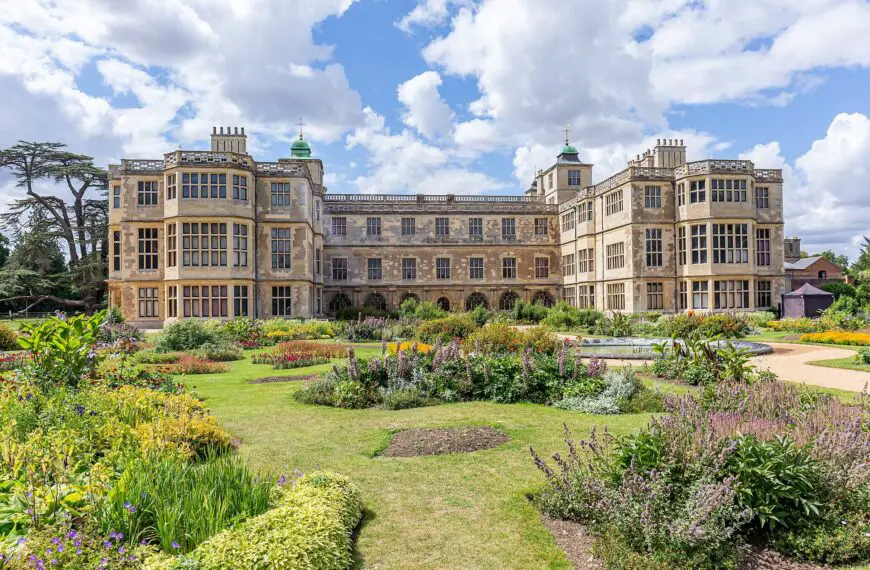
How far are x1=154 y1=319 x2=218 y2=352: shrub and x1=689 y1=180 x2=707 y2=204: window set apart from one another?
983 inches

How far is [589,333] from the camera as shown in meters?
25.6

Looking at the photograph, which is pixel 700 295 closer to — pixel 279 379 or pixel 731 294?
pixel 731 294

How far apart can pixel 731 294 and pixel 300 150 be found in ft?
96.7

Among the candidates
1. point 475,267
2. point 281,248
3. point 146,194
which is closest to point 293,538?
point 281,248

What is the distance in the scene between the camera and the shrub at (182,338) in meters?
19.3

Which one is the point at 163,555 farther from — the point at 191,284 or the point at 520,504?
the point at 191,284

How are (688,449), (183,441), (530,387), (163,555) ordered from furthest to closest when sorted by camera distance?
1. (530,387)
2. (183,441)
3. (688,449)
4. (163,555)

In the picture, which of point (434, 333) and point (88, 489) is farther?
point (434, 333)

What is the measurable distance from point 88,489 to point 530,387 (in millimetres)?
7677

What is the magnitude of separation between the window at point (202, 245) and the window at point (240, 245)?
0.60 metres

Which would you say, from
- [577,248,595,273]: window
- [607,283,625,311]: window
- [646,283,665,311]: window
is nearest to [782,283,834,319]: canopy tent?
[646,283,665,311]: window

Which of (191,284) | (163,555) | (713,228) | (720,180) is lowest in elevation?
(163,555)

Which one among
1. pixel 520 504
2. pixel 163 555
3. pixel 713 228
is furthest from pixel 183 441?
pixel 713 228

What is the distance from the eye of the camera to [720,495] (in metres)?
4.06
